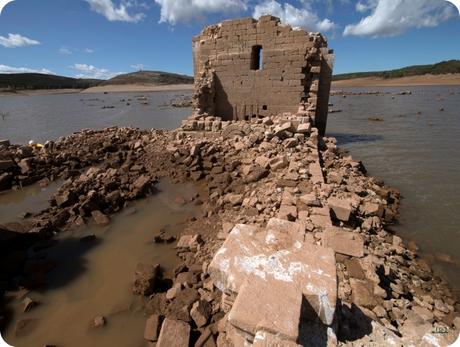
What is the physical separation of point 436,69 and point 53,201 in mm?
99895

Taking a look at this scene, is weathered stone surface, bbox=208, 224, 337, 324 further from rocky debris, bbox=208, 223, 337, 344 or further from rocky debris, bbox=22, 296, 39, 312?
rocky debris, bbox=22, 296, 39, 312

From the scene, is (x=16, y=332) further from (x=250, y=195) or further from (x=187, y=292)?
(x=250, y=195)

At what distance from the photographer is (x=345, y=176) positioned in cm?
689

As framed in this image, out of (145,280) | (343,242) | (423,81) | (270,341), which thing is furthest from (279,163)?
(423,81)

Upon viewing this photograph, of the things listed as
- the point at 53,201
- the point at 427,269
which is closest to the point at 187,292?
the point at 427,269

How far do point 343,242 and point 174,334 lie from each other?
8.53ft

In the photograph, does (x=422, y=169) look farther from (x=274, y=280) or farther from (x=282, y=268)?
(x=274, y=280)

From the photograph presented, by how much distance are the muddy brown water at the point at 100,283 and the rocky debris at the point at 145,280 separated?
119mm

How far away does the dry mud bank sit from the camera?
82.6 inches

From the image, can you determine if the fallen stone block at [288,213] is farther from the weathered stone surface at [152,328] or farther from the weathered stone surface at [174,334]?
the weathered stone surface at [152,328]

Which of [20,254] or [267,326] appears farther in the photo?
[20,254]

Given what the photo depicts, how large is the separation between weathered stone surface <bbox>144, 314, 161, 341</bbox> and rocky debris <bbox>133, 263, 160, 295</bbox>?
536 millimetres

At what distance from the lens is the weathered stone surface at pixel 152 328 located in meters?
3.06

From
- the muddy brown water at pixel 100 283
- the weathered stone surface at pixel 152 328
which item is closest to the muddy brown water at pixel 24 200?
the muddy brown water at pixel 100 283
